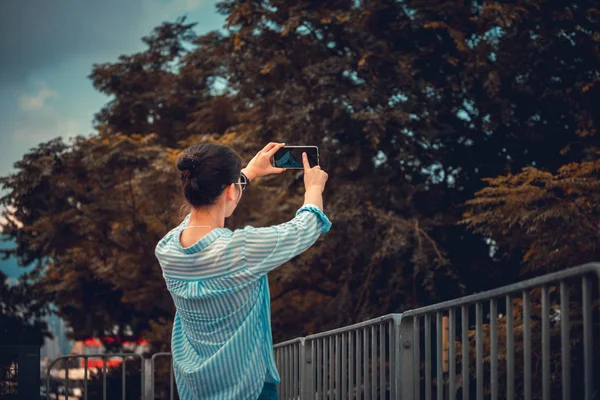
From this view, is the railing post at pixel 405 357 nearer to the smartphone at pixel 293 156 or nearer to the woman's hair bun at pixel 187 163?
the smartphone at pixel 293 156

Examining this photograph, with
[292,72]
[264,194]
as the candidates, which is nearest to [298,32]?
[292,72]

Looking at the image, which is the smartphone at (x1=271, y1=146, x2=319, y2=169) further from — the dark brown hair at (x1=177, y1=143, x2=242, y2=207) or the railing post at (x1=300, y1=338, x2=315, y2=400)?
the railing post at (x1=300, y1=338, x2=315, y2=400)

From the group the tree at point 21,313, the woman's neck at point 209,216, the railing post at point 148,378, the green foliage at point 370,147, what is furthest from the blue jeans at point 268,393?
the tree at point 21,313

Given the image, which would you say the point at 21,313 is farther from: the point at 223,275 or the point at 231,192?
the point at 223,275

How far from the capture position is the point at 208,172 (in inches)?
124

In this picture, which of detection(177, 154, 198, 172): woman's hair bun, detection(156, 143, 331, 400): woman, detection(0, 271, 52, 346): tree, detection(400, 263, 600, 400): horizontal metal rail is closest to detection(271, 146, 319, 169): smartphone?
detection(156, 143, 331, 400): woman

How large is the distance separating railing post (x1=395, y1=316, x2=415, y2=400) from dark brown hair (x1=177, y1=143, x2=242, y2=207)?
1.51 metres

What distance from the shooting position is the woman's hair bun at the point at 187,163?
10.4 ft

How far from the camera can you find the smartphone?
3418mm

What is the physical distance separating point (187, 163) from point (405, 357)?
167 cm

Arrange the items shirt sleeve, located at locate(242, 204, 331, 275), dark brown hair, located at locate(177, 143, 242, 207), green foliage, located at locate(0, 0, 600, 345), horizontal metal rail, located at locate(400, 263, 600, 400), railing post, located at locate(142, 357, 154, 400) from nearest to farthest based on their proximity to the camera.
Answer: horizontal metal rail, located at locate(400, 263, 600, 400) → shirt sleeve, located at locate(242, 204, 331, 275) → dark brown hair, located at locate(177, 143, 242, 207) → railing post, located at locate(142, 357, 154, 400) → green foliage, located at locate(0, 0, 600, 345)

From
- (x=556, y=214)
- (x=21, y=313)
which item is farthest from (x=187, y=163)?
(x=21, y=313)

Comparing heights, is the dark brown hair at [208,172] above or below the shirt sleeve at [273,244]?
above

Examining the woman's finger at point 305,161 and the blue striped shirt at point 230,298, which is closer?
the blue striped shirt at point 230,298
